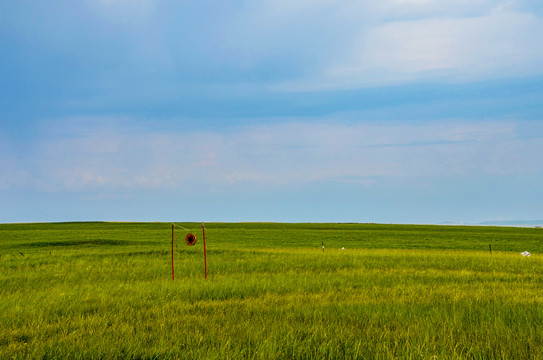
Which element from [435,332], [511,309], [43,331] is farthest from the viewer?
[511,309]

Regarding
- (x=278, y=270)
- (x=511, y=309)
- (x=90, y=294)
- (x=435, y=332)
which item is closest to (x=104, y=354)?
(x=435, y=332)

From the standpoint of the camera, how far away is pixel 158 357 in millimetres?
5977

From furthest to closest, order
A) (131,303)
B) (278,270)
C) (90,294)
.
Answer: (278,270) → (90,294) → (131,303)

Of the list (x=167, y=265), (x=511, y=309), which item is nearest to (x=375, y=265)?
(x=167, y=265)

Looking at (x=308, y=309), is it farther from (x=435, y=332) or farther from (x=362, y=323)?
(x=435, y=332)

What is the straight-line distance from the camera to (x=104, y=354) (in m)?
6.12

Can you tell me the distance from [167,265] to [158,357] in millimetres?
14443

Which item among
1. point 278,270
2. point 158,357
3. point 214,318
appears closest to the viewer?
point 158,357

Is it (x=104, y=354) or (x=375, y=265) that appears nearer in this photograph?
(x=104, y=354)

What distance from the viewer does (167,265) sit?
65.6ft

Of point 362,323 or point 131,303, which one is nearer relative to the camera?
point 362,323

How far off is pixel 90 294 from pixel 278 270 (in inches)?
313

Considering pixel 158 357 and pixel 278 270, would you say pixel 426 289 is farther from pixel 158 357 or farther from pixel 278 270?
pixel 158 357

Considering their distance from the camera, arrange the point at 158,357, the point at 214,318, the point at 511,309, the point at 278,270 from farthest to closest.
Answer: the point at 278,270 < the point at 511,309 < the point at 214,318 < the point at 158,357
